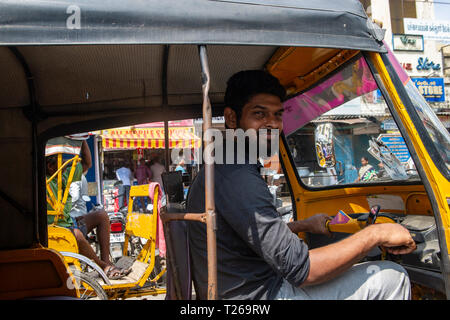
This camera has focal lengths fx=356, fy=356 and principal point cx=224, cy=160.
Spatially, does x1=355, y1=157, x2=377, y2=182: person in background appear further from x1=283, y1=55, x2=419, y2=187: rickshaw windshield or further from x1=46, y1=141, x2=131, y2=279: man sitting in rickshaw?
x1=46, y1=141, x2=131, y2=279: man sitting in rickshaw

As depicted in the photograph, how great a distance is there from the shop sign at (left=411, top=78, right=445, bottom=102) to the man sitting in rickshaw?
16.5 m

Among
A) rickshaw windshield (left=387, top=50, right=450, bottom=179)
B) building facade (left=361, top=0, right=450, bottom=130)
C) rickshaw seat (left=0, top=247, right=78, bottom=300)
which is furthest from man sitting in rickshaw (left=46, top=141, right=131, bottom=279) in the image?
building facade (left=361, top=0, right=450, bottom=130)

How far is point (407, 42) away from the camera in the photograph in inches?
666

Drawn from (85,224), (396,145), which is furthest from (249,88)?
(85,224)

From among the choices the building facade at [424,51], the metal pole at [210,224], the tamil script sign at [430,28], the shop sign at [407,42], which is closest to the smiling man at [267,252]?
the metal pole at [210,224]

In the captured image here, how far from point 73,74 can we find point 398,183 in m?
2.32

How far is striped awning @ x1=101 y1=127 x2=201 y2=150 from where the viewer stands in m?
10.9

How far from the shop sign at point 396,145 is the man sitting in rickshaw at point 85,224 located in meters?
3.19

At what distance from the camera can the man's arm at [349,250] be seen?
1.40 metres

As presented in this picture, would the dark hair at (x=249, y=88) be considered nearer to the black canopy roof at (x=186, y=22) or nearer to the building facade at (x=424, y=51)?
the black canopy roof at (x=186, y=22)

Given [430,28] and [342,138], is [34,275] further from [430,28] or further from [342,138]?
[430,28]

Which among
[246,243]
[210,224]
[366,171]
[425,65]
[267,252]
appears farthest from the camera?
[425,65]

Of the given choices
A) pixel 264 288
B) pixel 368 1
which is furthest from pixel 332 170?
pixel 368 1

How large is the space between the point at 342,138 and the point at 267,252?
2.17 meters
